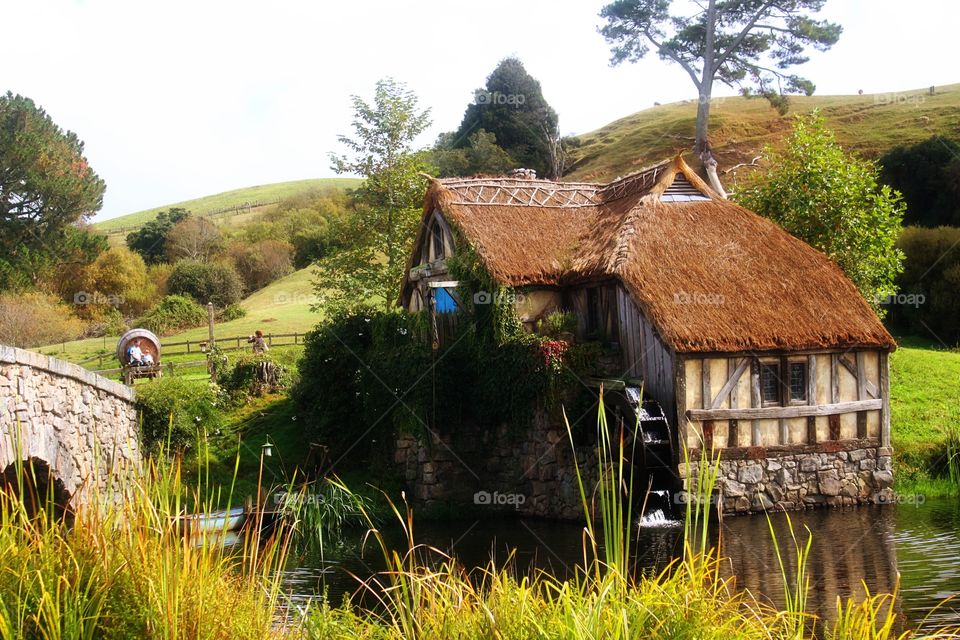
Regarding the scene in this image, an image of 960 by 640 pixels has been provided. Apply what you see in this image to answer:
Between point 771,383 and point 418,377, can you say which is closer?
point 771,383

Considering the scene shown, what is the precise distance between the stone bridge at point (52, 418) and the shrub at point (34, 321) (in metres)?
28.3

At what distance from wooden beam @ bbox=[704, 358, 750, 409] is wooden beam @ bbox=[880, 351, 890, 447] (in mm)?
3043

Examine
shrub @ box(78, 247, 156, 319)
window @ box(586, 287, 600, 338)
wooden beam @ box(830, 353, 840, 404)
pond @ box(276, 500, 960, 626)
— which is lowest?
pond @ box(276, 500, 960, 626)

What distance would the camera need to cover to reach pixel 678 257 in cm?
1836

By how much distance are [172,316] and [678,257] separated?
33790 millimetres

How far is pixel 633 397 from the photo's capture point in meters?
17.0

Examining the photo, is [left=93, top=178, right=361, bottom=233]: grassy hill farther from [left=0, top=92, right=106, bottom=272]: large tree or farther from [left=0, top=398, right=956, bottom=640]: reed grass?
[left=0, top=398, right=956, bottom=640]: reed grass

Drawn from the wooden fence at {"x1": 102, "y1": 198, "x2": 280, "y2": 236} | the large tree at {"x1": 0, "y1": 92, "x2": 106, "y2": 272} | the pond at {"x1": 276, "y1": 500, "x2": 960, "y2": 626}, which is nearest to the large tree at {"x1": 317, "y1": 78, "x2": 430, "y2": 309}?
the pond at {"x1": 276, "y1": 500, "x2": 960, "y2": 626}

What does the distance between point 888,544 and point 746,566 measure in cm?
263

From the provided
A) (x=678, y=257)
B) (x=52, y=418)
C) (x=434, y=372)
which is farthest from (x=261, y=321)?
(x=52, y=418)

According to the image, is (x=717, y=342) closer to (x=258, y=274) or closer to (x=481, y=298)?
(x=481, y=298)

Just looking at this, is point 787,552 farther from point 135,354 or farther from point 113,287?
point 113,287

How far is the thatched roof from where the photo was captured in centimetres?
1708

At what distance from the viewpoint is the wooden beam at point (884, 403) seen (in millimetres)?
17750
